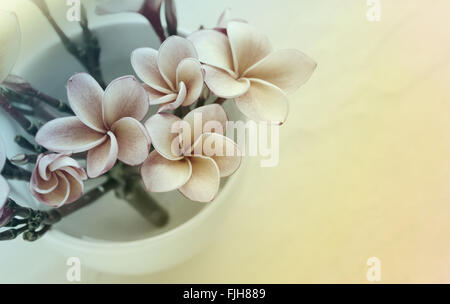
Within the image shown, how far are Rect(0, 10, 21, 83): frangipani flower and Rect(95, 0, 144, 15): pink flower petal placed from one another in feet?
0.11

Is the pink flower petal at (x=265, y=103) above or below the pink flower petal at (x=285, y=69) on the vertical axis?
below

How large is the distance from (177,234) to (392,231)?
13 centimetres

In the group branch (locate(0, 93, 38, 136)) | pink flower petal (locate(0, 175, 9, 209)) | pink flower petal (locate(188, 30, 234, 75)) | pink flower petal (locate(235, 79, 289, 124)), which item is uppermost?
pink flower petal (locate(188, 30, 234, 75))

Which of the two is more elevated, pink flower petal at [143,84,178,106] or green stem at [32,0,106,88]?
green stem at [32,0,106,88]

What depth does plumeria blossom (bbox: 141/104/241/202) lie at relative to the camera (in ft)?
0.45

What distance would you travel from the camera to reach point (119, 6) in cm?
16

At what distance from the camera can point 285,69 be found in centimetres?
15

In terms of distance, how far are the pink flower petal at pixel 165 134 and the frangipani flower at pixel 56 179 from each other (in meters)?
0.02

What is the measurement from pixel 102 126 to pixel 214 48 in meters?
0.05

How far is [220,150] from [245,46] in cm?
4

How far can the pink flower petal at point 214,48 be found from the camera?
0.15 metres

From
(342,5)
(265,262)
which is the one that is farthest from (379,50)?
(265,262)

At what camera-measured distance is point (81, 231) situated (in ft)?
0.63
